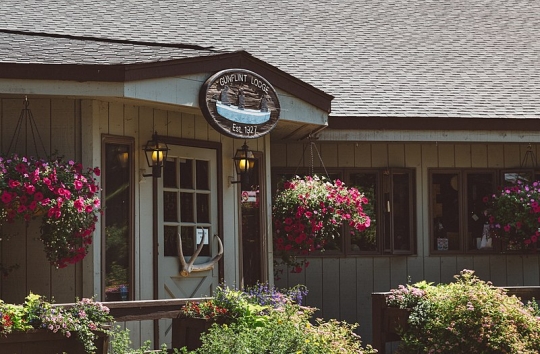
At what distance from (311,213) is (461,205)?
2.85 metres

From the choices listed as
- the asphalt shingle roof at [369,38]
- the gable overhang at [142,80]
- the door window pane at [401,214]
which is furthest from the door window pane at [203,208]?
the door window pane at [401,214]

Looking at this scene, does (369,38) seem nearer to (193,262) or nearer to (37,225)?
(193,262)

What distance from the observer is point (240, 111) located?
379 inches

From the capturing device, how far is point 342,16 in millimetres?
16234

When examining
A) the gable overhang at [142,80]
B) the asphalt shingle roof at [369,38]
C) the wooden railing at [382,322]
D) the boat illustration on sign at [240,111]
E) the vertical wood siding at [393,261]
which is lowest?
the wooden railing at [382,322]

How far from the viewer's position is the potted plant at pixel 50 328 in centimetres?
691

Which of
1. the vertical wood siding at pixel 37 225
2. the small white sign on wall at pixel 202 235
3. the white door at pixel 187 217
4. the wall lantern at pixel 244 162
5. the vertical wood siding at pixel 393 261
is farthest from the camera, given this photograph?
the vertical wood siding at pixel 393 261

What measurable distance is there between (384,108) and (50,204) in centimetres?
549

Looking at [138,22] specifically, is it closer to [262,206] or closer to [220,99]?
[262,206]

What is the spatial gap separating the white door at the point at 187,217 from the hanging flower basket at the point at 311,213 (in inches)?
48.1

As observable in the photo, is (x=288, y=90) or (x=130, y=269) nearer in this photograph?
(x=130, y=269)

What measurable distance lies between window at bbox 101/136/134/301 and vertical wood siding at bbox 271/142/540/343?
3.68 m

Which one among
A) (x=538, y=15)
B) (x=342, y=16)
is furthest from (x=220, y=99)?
(x=538, y=15)

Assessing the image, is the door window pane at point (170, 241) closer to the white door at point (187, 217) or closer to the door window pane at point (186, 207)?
the white door at point (187, 217)
